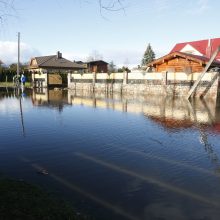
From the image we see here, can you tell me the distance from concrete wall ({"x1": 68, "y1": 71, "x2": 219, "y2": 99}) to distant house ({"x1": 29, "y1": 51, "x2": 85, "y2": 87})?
5.15m

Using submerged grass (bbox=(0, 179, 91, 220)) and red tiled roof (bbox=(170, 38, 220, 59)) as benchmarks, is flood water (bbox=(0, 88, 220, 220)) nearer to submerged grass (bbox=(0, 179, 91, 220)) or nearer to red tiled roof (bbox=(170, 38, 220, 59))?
submerged grass (bbox=(0, 179, 91, 220))

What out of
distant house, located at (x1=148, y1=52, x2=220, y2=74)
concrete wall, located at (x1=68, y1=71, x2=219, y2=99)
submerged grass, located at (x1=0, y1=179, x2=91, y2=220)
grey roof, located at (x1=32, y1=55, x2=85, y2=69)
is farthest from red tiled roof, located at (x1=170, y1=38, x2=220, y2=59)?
submerged grass, located at (x1=0, y1=179, x2=91, y2=220)

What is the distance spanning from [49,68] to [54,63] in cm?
188

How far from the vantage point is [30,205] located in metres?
5.10

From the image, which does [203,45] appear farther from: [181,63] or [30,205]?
[30,205]

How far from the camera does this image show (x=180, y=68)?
3441cm

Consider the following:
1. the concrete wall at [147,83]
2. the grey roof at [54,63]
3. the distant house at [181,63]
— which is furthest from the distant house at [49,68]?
the distant house at [181,63]

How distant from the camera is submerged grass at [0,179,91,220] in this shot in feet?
15.5

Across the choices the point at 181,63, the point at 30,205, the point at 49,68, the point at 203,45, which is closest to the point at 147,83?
the point at 181,63

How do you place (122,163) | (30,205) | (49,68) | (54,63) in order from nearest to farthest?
(30,205) < (122,163) < (49,68) < (54,63)

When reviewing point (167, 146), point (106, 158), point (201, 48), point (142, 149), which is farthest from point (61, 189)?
point (201, 48)

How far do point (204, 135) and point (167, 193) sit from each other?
6886 millimetres

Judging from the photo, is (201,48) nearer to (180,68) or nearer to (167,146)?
(180,68)

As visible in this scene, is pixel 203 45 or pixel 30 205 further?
pixel 203 45
